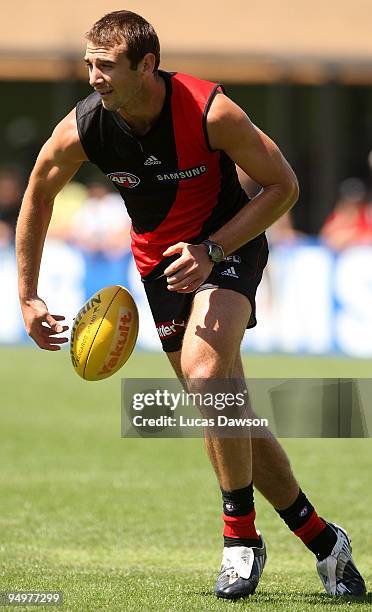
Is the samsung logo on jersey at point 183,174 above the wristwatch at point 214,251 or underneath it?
above

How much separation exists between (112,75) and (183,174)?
57cm

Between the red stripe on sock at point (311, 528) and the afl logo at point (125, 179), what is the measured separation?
1699 mm

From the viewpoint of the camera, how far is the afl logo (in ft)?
18.4

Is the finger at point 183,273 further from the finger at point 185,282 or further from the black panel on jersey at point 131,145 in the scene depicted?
the black panel on jersey at point 131,145

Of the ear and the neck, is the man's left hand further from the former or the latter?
the ear

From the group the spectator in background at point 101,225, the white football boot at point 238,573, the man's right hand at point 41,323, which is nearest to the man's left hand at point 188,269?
the man's right hand at point 41,323

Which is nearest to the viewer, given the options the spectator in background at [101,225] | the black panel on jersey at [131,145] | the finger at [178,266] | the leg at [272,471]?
the finger at [178,266]

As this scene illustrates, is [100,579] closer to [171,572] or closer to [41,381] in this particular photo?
[171,572]

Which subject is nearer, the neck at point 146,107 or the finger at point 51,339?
the neck at point 146,107

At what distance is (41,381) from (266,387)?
26.8ft

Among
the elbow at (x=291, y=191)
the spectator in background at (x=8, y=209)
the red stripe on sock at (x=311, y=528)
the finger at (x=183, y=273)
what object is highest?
the elbow at (x=291, y=191)

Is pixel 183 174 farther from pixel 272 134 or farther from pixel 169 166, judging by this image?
pixel 272 134

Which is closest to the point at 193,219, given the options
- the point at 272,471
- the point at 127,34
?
the point at 127,34

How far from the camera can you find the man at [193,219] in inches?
208
